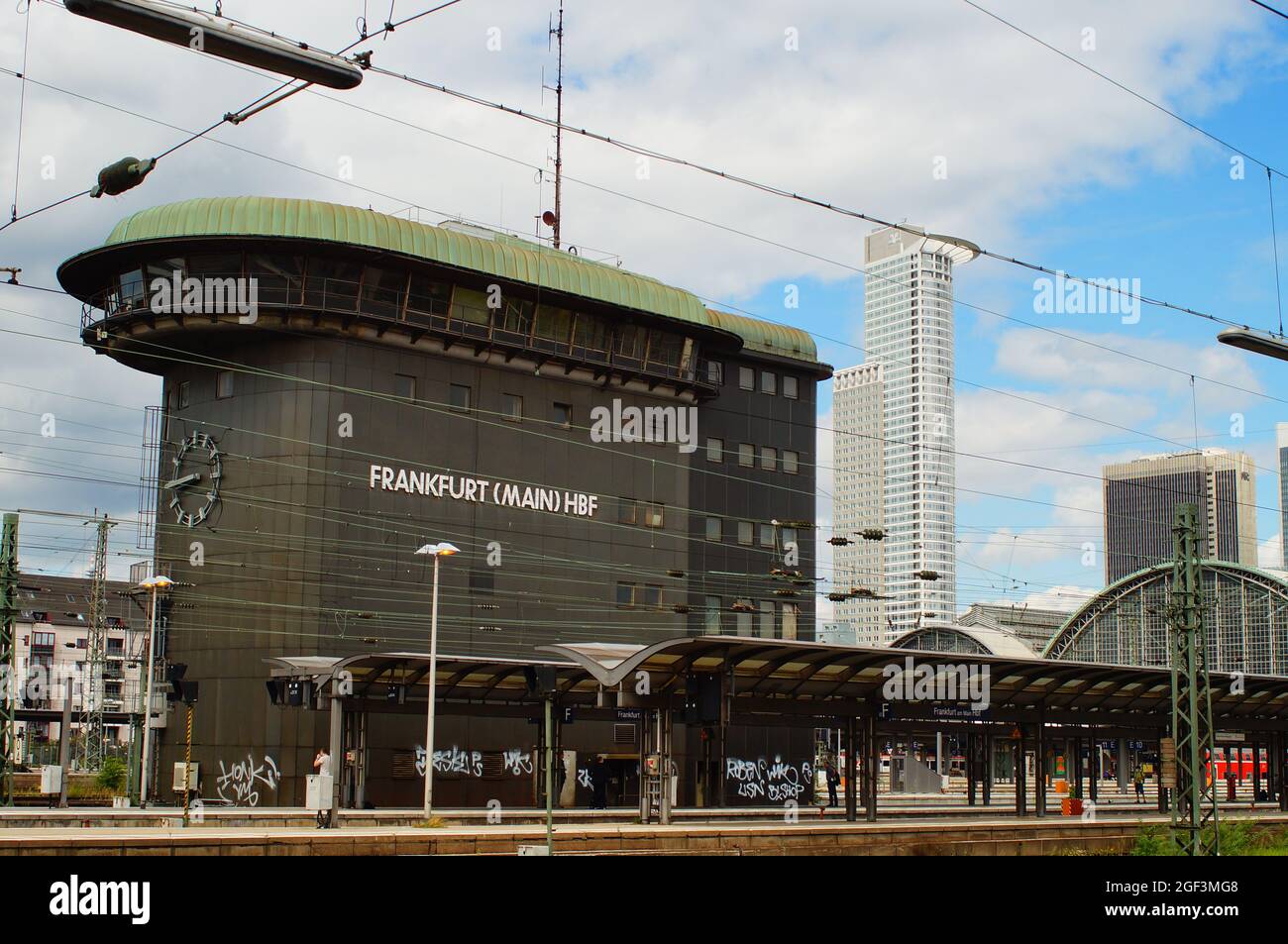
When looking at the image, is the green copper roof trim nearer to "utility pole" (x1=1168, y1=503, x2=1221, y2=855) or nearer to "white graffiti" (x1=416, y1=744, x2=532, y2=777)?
"white graffiti" (x1=416, y1=744, x2=532, y2=777)

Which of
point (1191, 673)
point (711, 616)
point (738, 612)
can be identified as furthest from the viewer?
point (738, 612)

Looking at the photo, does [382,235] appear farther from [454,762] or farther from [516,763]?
[516,763]

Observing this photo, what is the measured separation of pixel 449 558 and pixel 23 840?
99.4 ft

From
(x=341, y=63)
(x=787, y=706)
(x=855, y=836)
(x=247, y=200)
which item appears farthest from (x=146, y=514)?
(x=341, y=63)

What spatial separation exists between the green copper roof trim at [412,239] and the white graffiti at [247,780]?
18.2 metres

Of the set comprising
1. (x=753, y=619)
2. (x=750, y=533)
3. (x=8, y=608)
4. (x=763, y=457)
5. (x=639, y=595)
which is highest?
(x=763, y=457)

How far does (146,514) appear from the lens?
54344 mm

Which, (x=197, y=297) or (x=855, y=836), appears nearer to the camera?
(x=855, y=836)

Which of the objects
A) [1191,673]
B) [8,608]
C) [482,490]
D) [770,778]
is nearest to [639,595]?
[482,490]

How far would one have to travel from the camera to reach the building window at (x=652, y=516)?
59812mm

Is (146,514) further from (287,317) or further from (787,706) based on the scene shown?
(787,706)

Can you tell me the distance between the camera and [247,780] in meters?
49.3

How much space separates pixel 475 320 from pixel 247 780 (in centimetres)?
1857
